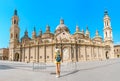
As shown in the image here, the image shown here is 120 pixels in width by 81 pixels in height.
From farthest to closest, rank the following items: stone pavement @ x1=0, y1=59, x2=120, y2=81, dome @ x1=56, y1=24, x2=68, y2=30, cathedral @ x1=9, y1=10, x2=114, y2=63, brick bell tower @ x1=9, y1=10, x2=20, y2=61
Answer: dome @ x1=56, y1=24, x2=68, y2=30, brick bell tower @ x1=9, y1=10, x2=20, y2=61, cathedral @ x1=9, y1=10, x2=114, y2=63, stone pavement @ x1=0, y1=59, x2=120, y2=81

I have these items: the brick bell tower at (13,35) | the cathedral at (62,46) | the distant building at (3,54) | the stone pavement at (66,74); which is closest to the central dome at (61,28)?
the cathedral at (62,46)

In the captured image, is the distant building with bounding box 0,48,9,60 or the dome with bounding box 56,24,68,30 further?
the distant building with bounding box 0,48,9,60

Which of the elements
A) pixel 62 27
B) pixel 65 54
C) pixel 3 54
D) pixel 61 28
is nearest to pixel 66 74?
pixel 65 54

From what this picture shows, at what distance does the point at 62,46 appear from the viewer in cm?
5109

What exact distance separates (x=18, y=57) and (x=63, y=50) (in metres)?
23.9

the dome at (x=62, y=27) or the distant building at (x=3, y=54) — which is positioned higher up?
the dome at (x=62, y=27)

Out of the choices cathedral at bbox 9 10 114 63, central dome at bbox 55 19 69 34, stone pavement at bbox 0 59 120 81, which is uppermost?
central dome at bbox 55 19 69 34

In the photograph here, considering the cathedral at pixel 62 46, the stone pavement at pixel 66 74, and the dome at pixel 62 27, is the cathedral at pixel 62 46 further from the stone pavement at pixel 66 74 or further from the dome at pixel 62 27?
the stone pavement at pixel 66 74

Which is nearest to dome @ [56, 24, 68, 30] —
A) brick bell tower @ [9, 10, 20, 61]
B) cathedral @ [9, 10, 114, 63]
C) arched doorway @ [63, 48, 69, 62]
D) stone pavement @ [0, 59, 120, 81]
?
cathedral @ [9, 10, 114, 63]

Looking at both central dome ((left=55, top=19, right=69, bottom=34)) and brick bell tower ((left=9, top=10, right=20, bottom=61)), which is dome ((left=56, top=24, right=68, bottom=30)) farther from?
brick bell tower ((left=9, top=10, right=20, bottom=61))

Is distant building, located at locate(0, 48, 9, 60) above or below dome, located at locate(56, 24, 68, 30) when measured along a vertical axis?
Answer: below

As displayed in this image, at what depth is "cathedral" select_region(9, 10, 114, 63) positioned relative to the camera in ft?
169

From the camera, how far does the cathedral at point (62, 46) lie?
5159cm

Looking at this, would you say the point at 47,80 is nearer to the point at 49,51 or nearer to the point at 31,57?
the point at 49,51
